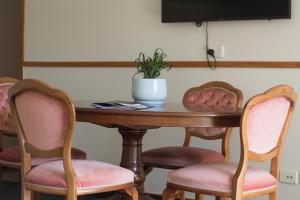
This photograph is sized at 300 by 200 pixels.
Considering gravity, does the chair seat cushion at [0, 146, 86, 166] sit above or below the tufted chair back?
below

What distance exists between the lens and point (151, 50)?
4059mm

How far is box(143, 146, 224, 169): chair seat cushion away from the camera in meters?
2.96

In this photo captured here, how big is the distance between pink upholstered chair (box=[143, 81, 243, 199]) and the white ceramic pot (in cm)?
19

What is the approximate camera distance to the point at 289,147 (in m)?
3.54

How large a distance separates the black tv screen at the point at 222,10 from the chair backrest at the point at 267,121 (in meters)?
1.22

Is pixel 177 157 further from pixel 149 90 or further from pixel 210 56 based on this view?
pixel 210 56

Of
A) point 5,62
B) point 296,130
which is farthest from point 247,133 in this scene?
point 5,62

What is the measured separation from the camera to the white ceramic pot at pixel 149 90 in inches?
108

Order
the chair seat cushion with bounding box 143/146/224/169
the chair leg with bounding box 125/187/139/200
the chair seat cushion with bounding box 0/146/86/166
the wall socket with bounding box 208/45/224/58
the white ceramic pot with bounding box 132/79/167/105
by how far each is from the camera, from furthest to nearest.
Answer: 1. the wall socket with bounding box 208/45/224/58
2. the chair seat cushion with bounding box 0/146/86/166
3. the chair seat cushion with bounding box 143/146/224/169
4. the white ceramic pot with bounding box 132/79/167/105
5. the chair leg with bounding box 125/187/139/200

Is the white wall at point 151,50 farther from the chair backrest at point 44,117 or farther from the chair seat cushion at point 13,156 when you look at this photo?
the chair backrest at point 44,117

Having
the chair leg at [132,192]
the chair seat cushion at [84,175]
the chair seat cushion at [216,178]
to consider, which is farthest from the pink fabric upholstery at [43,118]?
the chair seat cushion at [216,178]

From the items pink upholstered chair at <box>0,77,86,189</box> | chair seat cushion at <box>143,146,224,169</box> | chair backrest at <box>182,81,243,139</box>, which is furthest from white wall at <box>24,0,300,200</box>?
pink upholstered chair at <box>0,77,86,189</box>

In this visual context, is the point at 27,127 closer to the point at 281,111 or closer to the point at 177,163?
the point at 177,163

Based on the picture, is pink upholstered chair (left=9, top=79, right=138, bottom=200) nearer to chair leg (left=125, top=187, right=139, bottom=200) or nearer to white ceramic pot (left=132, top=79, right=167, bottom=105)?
chair leg (left=125, top=187, right=139, bottom=200)
